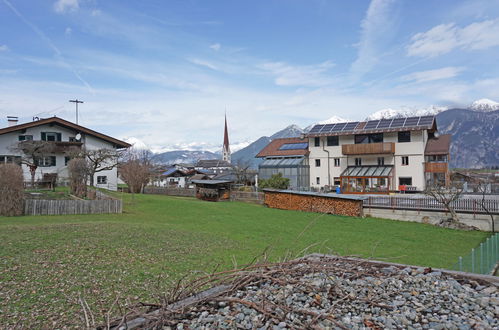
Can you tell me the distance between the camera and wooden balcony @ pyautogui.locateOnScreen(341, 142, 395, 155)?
132ft

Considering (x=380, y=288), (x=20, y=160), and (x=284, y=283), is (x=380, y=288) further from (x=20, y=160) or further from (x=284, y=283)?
(x=20, y=160)

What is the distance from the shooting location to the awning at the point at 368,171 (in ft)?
132

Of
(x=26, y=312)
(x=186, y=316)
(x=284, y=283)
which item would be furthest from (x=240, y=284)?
(x=26, y=312)

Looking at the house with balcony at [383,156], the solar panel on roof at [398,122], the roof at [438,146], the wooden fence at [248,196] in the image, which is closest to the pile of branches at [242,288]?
the wooden fence at [248,196]

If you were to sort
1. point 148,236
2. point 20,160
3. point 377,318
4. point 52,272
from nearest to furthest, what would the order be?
1. point 377,318
2. point 52,272
3. point 148,236
4. point 20,160

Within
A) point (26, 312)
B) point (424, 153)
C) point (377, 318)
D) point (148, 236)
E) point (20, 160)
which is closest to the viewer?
point (377, 318)

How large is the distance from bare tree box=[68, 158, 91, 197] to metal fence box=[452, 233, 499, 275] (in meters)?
25.0

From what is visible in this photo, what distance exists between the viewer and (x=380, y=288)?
490 cm

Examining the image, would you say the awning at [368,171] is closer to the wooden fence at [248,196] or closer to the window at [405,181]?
the window at [405,181]

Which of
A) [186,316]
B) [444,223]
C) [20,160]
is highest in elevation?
[20,160]

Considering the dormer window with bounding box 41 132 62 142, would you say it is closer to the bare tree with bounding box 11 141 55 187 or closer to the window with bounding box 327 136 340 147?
the bare tree with bounding box 11 141 55 187

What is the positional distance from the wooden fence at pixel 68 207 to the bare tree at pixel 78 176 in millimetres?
6086

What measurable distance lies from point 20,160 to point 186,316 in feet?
120

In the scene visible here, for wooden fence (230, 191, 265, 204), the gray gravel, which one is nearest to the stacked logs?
wooden fence (230, 191, 265, 204)
